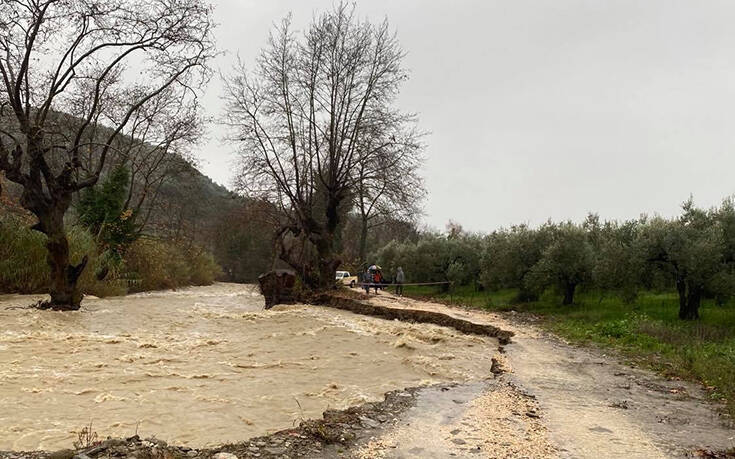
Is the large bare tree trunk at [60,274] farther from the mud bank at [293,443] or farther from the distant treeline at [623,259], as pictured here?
the distant treeline at [623,259]

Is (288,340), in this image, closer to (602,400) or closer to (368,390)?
(368,390)

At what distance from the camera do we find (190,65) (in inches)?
690

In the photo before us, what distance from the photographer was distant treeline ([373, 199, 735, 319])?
16.1 metres

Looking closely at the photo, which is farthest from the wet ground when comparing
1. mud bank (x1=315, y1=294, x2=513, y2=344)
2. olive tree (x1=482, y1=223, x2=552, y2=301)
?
olive tree (x1=482, y1=223, x2=552, y2=301)

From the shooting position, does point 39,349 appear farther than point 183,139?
No

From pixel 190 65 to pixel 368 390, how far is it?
43.6ft

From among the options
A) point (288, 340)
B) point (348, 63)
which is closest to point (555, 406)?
point (288, 340)

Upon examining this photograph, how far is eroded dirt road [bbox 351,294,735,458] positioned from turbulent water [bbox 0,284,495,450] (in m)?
1.21

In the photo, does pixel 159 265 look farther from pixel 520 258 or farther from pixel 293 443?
pixel 293 443

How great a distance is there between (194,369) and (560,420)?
6.32 m

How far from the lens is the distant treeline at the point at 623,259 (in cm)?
1606

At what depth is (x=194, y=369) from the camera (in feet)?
31.8

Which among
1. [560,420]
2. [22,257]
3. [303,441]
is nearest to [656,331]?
[560,420]

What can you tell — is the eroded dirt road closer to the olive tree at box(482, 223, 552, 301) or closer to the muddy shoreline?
the muddy shoreline
